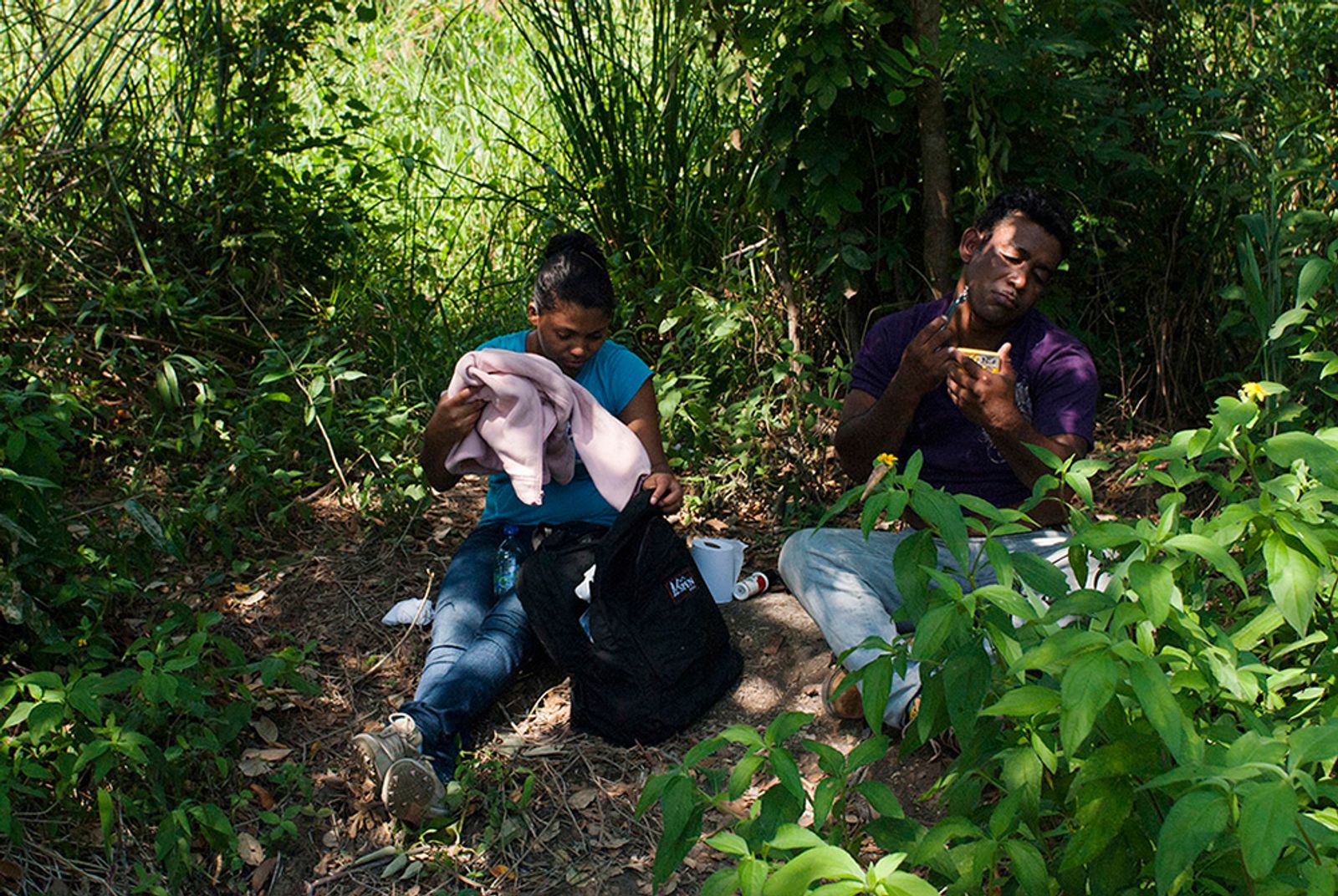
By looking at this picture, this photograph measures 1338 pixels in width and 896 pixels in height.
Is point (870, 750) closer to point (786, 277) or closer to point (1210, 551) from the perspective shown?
point (1210, 551)

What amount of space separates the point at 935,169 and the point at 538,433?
1641 millimetres

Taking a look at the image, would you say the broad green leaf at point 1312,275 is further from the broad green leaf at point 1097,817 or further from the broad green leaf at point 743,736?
the broad green leaf at point 743,736

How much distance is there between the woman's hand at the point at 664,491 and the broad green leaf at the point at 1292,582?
1.63 meters

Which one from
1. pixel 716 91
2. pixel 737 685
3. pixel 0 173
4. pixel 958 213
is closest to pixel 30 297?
pixel 0 173

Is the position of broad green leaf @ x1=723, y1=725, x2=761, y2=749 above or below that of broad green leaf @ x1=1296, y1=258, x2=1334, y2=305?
below

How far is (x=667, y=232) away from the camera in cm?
465

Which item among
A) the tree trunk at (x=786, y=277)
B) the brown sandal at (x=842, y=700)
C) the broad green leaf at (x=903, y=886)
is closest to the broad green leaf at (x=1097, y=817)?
the broad green leaf at (x=903, y=886)

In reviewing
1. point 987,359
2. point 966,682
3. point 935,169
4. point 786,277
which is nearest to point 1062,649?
point 966,682

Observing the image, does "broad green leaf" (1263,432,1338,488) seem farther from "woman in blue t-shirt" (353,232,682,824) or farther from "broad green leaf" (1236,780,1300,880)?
"woman in blue t-shirt" (353,232,682,824)

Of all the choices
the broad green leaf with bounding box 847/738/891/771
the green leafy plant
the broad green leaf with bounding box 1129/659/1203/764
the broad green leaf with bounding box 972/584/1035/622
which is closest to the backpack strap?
the green leafy plant

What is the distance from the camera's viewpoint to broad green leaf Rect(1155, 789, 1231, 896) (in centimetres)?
133

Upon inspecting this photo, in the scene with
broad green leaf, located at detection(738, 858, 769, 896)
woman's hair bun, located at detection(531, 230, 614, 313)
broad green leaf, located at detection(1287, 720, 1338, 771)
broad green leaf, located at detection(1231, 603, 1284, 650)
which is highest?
woman's hair bun, located at detection(531, 230, 614, 313)

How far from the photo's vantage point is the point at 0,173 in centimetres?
411

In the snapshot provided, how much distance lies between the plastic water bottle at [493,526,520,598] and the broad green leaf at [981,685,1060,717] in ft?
6.04
